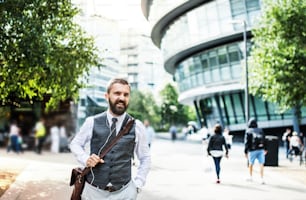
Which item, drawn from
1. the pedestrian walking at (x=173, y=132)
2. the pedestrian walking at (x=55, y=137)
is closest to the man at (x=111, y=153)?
the pedestrian walking at (x=55, y=137)

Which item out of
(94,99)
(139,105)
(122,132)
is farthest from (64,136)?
(139,105)

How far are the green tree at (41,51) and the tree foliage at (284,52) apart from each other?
277 inches

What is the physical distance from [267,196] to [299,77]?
8939mm

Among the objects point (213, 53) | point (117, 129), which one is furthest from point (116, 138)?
point (213, 53)

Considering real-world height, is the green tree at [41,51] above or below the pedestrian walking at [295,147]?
above

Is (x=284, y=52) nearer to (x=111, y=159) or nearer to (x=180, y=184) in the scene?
(x=180, y=184)

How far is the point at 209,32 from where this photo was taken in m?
36.8

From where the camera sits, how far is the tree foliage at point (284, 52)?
16844mm

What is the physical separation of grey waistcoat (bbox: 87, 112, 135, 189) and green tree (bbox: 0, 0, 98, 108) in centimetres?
490

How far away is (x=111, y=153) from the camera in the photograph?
321 centimetres

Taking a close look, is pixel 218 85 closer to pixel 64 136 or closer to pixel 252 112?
pixel 252 112

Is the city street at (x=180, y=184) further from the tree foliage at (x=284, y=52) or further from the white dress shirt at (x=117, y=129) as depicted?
the tree foliage at (x=284, y=52)

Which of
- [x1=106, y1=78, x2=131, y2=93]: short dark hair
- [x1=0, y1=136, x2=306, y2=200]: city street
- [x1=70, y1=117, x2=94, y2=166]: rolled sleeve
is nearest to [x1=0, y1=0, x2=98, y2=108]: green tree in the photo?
[x1=0, y1=136, x2=306, y2=200]: city street

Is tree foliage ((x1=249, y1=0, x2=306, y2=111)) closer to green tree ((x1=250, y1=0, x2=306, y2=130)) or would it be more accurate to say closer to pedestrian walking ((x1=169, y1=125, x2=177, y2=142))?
green tree ((x1=250, y1=0, x2=306, y2=130))
